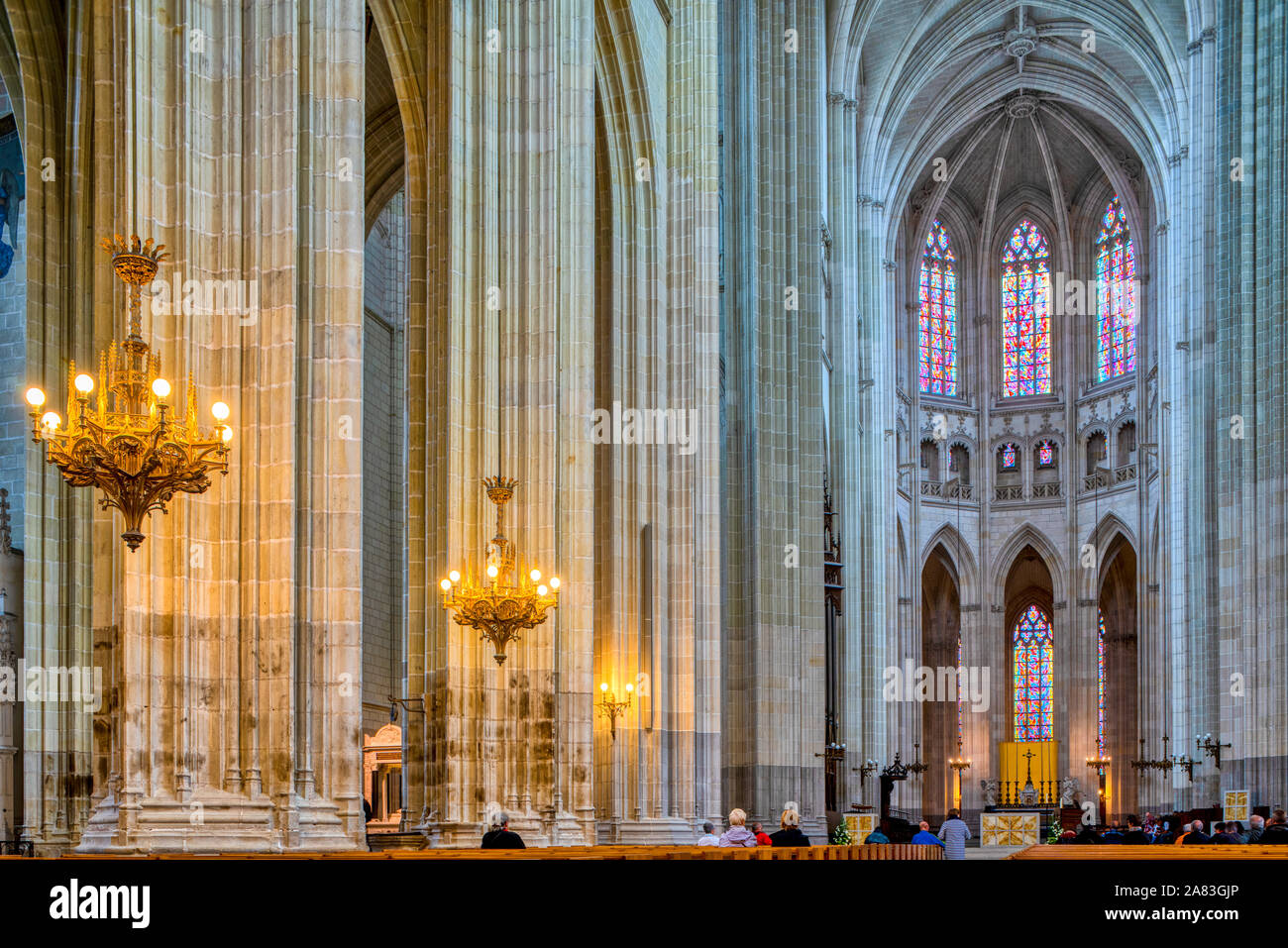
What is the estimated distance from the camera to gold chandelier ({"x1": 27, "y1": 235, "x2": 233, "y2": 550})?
9.53 metres

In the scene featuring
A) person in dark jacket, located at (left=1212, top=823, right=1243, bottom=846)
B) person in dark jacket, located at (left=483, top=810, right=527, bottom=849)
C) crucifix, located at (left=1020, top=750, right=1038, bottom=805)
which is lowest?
crucifix, located at (left=1020, top=750, right=1038, bottom=805)

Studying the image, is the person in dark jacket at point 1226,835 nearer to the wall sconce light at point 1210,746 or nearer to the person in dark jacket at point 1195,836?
the person in dark jacket at point 1195,836

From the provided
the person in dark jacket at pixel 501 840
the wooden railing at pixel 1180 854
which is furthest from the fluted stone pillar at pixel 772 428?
the wooden railing at pixel 1180 854

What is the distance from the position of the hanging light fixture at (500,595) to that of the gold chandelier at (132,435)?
529 centimetres

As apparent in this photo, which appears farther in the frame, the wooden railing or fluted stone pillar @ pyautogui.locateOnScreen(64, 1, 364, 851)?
fluted stone pillar @ pyautogui.locateOnScreen(64, 1, 364, 851)

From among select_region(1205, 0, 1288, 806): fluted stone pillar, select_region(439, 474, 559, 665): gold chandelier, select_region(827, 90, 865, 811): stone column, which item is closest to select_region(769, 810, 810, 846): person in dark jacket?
select_region(439, 474, 559, 665): gold chandelier

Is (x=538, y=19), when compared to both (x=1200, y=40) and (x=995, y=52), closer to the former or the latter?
(x=1200, y=40)

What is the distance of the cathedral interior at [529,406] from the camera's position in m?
11.1

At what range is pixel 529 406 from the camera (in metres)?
16.6

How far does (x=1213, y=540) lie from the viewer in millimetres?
Answer: 33500

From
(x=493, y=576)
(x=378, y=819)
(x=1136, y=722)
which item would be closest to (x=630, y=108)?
(x=493, y=576)

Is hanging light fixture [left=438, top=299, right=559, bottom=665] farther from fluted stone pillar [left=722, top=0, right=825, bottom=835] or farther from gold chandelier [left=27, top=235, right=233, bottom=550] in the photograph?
fluted stone pillar [left=722, top=0, right=825, bottom=835]

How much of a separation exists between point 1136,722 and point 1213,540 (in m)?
17.4

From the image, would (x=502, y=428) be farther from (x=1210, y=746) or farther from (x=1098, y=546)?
(x=1098, y=546)
